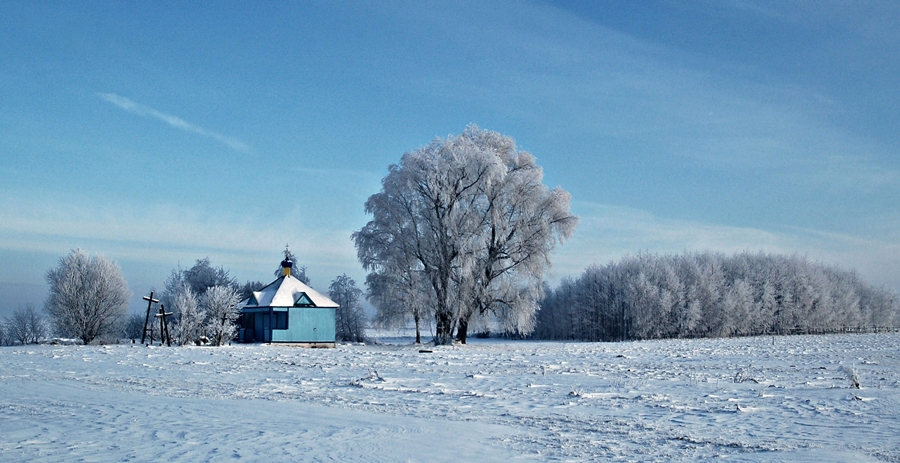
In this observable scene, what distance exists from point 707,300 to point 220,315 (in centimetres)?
4521

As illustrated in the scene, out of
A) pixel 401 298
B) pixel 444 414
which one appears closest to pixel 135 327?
pixel 401 298

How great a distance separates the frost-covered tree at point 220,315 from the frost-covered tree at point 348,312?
15.8 metres

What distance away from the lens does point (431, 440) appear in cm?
910

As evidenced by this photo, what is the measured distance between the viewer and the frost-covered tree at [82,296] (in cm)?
3894

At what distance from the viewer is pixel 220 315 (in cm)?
3562

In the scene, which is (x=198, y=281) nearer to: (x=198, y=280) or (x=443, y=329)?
(x=198, y=280)

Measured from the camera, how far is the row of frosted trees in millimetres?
59688

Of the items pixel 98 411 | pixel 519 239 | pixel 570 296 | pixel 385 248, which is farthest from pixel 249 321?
pixel 570 296

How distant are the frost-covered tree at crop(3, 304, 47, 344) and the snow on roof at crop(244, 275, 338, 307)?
58.0ft

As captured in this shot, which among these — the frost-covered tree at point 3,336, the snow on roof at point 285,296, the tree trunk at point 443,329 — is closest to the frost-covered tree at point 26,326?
the frost-covered tree at point 3,336

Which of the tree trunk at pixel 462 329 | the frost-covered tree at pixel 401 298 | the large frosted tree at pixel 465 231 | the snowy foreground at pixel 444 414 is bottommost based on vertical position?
the snowy foreground at pixel 444 414

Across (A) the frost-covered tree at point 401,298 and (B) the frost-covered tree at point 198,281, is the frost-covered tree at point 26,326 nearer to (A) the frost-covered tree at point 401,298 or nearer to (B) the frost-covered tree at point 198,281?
(B) the frost-covered tree at point 198,281

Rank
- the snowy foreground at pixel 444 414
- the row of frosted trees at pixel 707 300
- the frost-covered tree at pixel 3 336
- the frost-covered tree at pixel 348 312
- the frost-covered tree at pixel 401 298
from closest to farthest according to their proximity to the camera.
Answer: the snowy foreground at pixel 444 414, the frost-covered tree at pixel 401 298, the frost-covered tree at pixel 3 336, the frost-covered tree at pixel 348 312, the row of frosted trees at pixel 707 300

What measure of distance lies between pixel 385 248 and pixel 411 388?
2118 cm
